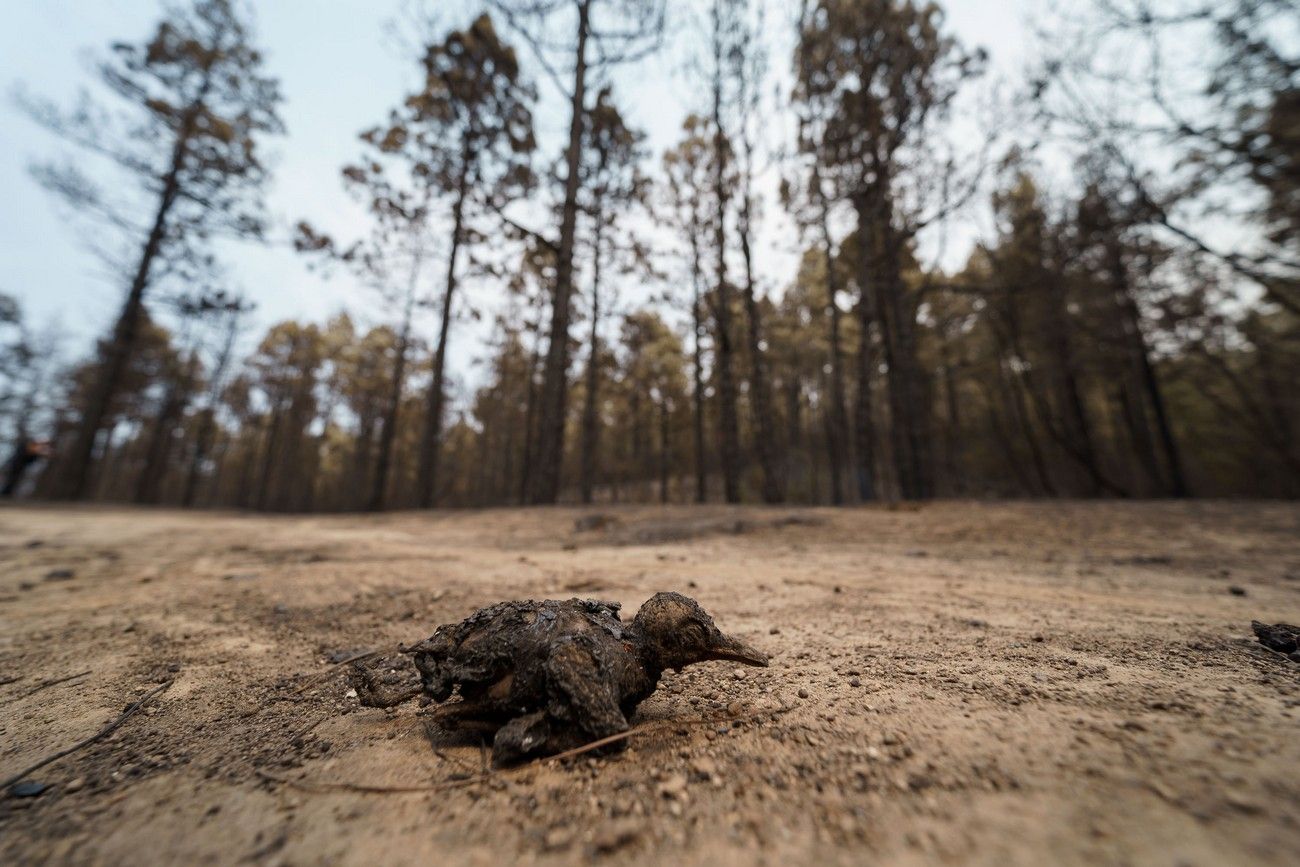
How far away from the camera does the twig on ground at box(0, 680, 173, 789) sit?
967 mm

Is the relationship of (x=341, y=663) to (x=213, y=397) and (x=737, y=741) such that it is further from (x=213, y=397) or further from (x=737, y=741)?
(x=213, y=397)

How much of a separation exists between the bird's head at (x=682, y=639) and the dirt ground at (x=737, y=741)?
0.11 metres

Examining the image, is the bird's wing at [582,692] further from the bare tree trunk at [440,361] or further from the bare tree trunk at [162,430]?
the bare tree trunk at [162,430]

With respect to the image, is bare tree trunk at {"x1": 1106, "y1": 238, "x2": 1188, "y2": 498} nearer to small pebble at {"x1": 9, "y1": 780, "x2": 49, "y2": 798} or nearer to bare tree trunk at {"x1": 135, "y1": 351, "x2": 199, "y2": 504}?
small pebble at {"x1": 9, "y1": 780, "x2": 49, "y2": 798}

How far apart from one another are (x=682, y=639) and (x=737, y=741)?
283 millimetres

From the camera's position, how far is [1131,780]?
0.74 m

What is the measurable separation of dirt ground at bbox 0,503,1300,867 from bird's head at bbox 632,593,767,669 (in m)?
0.11

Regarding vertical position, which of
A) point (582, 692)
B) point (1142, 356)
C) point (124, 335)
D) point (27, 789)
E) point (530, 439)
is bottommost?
point (27, 789)

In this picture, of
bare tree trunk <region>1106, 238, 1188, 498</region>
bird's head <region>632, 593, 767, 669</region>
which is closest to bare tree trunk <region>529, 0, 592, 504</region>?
bird's head <region>632, 593, 767, 669</region>

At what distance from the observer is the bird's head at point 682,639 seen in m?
1.25

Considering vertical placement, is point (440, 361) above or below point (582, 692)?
above

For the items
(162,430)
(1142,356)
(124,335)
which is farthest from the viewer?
(162,430)

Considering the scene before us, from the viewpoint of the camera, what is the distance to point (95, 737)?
1.12 m

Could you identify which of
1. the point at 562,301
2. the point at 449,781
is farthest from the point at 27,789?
the point at 562,301
